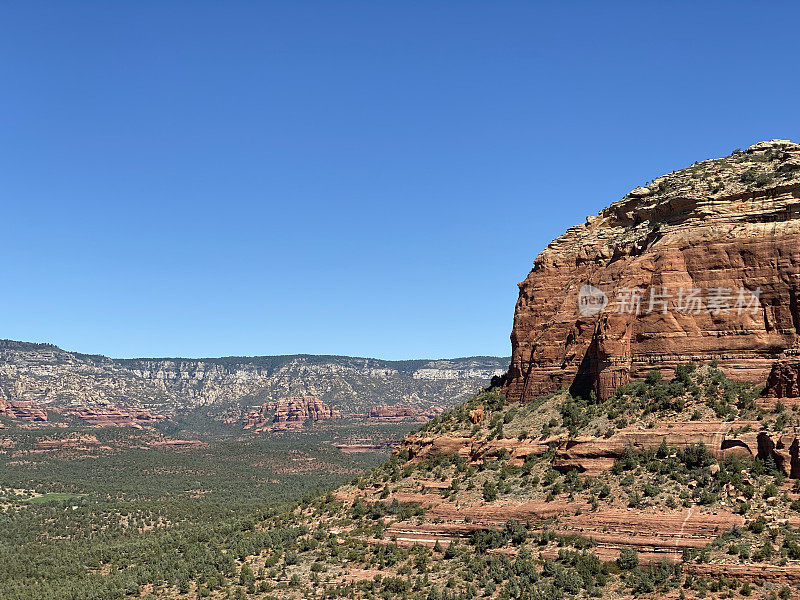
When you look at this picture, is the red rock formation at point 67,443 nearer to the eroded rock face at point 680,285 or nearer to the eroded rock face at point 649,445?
the eroded rock face at point 680,285

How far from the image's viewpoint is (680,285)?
53031 millimetres

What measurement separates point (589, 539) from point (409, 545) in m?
12.4

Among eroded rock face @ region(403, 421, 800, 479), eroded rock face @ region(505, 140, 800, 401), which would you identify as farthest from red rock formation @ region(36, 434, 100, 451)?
eroded rock face @ region(403, 421, 800, 479)

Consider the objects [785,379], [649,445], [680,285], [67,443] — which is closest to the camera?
[785,379]

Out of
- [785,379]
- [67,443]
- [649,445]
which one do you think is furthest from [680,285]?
[67,443]

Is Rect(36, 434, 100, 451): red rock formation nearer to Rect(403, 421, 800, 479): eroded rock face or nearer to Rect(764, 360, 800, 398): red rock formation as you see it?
Rect(403, 421, 800, 479): eroded rock face

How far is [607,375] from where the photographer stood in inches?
2168

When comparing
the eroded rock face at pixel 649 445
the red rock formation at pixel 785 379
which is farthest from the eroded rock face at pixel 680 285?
the eroded rock face at pixel 649 445

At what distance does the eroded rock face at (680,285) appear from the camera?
50719mm

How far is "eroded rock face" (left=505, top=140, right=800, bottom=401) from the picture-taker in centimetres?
5072

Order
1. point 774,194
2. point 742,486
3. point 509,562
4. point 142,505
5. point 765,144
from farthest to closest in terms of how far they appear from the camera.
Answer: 1. point 142,505
2. point 765,144
3. point 774,194
4. point 509,562
5. point 742,486

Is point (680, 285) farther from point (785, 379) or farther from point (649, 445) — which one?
point (649, 445)

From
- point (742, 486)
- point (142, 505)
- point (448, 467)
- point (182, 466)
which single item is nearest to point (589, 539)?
point (742, 486)

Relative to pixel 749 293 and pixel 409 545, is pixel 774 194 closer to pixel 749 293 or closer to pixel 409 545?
pixel 749 293
